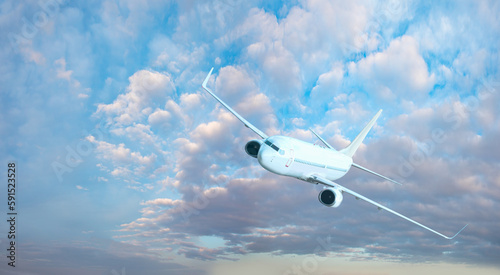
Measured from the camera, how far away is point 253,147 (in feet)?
109

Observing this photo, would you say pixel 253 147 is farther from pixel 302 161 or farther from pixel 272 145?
pixel 302 161

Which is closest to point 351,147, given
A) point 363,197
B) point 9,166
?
point 363,197

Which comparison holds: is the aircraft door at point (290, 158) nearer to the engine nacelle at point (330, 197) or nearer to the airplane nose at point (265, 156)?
the airplane nose at point (265, 156)

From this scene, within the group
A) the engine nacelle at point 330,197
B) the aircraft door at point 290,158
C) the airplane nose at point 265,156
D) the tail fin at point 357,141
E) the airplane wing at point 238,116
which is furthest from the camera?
the tail fin at point 357,141

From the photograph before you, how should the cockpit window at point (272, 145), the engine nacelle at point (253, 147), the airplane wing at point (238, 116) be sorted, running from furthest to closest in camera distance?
1. the airplane wing at point (238, 116)
2. the engine nacelle at point (253, 147)
3. the cockpit window at point (272, 145)

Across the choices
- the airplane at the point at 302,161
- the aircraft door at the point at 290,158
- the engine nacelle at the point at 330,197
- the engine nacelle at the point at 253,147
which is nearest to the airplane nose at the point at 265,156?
the airplane at the point at 302,161

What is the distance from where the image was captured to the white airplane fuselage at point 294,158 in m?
30.2

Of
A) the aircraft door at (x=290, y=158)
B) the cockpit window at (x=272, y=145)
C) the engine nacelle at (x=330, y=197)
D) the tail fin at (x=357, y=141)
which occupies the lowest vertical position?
the engine nacelle at (x=330, y=197)

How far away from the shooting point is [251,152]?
3362 centimetres

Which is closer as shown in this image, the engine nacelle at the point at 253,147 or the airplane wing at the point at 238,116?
the engine nacelle at the point at 253,147

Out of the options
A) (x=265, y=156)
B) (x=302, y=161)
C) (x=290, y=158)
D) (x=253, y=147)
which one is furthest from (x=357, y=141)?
(x=265, y=156)

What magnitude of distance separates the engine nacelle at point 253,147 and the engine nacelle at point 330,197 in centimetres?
741

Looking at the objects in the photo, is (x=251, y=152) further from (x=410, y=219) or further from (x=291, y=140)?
(x=410, y=219)

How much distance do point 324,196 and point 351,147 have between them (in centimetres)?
1869
